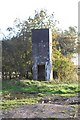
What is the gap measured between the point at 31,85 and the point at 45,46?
169 inches

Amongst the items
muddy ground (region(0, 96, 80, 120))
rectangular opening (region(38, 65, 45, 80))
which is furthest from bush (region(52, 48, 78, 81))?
muddy ground (region(0, 96, 80, 120))

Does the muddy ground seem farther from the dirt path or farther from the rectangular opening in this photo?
the rectangular opening

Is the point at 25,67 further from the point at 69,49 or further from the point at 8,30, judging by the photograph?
the point at 69,49

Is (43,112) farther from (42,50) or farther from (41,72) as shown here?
(41,72)

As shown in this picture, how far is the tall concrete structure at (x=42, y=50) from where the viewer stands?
19703 millimetres

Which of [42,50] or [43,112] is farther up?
[42,50]

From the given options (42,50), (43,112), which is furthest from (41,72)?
(43,112)

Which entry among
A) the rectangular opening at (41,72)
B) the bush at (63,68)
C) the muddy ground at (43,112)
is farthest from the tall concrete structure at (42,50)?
the muddy ground at (43,112)

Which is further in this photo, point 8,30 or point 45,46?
point 8,30

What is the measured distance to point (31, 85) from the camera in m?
16.1

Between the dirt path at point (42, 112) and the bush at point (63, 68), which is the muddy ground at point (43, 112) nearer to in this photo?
the dirt path at point (42, 112)

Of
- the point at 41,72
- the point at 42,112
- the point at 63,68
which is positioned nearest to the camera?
the point at 42,112

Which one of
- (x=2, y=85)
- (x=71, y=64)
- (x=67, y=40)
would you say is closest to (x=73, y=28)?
(x=67, y=40)

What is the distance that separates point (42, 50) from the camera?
64.9 feet
